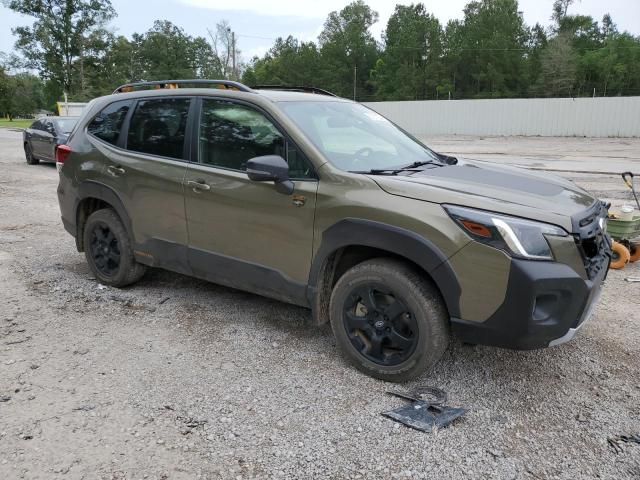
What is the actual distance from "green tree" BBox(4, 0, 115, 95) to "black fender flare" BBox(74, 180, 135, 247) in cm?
7516

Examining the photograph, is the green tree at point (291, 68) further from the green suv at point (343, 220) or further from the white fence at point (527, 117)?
the green suv at point (343, 220)

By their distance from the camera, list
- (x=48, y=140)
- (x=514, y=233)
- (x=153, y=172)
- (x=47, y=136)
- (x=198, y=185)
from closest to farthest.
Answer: (x=514, y=233) → (x=198, y=185) → (x=153, y=172) → (x=48, y=140) → (x=47, y=136)

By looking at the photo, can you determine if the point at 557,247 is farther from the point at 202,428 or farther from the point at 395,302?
the point at 202,428

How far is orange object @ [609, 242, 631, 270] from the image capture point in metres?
5.77

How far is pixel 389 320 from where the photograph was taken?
338 cm

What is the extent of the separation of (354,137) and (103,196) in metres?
2.44

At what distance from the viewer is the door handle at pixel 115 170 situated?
15.6 feet

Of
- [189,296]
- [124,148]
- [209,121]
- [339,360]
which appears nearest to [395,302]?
[339,360]

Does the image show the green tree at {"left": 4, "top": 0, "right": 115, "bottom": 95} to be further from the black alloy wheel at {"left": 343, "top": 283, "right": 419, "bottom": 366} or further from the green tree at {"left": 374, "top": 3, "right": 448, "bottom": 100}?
the black alloy wheel at {"left": 343, "top": 283, "right": 419, "bottom": 366}

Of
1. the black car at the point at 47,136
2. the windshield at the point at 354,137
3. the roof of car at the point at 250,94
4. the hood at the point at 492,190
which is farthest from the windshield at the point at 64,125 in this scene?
the hood at the point at 492,190

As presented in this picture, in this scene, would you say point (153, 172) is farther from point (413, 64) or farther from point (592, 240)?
point (413, 64)

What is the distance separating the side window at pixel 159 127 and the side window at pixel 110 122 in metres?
0.19

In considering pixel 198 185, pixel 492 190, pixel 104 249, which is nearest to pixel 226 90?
pixel 198 185

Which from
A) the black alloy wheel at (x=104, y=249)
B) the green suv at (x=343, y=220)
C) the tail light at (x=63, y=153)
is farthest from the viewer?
the tail light at (x=63, y=153)
